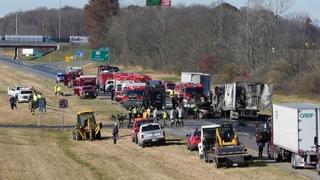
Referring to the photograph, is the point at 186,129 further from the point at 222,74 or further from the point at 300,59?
the point at 222,74

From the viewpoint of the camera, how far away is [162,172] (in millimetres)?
35312

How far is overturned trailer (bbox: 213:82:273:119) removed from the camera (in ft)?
207

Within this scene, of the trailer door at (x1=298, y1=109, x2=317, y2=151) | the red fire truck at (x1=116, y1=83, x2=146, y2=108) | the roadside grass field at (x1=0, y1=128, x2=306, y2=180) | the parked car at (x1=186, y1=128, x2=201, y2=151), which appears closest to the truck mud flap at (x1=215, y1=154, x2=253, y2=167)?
the roadside grass field at (x1=0, y1=128, x2=306, y2=180)

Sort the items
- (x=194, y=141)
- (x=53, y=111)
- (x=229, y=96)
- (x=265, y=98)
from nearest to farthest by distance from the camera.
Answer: (x=194, y=141) → (x=265, y=98) → (x=229, y=96) → (x=53, y=111)

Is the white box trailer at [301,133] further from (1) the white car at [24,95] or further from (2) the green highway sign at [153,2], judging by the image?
(1) the white car at [24,95]

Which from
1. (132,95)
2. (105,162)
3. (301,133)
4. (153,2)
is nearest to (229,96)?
(153,2)

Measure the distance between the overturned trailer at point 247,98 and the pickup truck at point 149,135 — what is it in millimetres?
18191

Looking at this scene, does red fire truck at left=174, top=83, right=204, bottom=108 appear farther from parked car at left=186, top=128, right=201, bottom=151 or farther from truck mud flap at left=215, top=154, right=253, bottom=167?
truck mud flap at left=215, top=154, right=253, bottom=167

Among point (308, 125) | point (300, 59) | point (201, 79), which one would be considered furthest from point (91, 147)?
point (300, 59)

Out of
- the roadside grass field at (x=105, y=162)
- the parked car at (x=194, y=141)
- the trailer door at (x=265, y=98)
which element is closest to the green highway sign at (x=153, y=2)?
the trailer door at (x=265, y=98)

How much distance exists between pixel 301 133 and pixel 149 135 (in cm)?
1425

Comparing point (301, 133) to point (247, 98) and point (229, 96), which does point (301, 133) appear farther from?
point (229, 96)

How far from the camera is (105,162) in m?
39.5

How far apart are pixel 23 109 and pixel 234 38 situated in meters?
44.4
